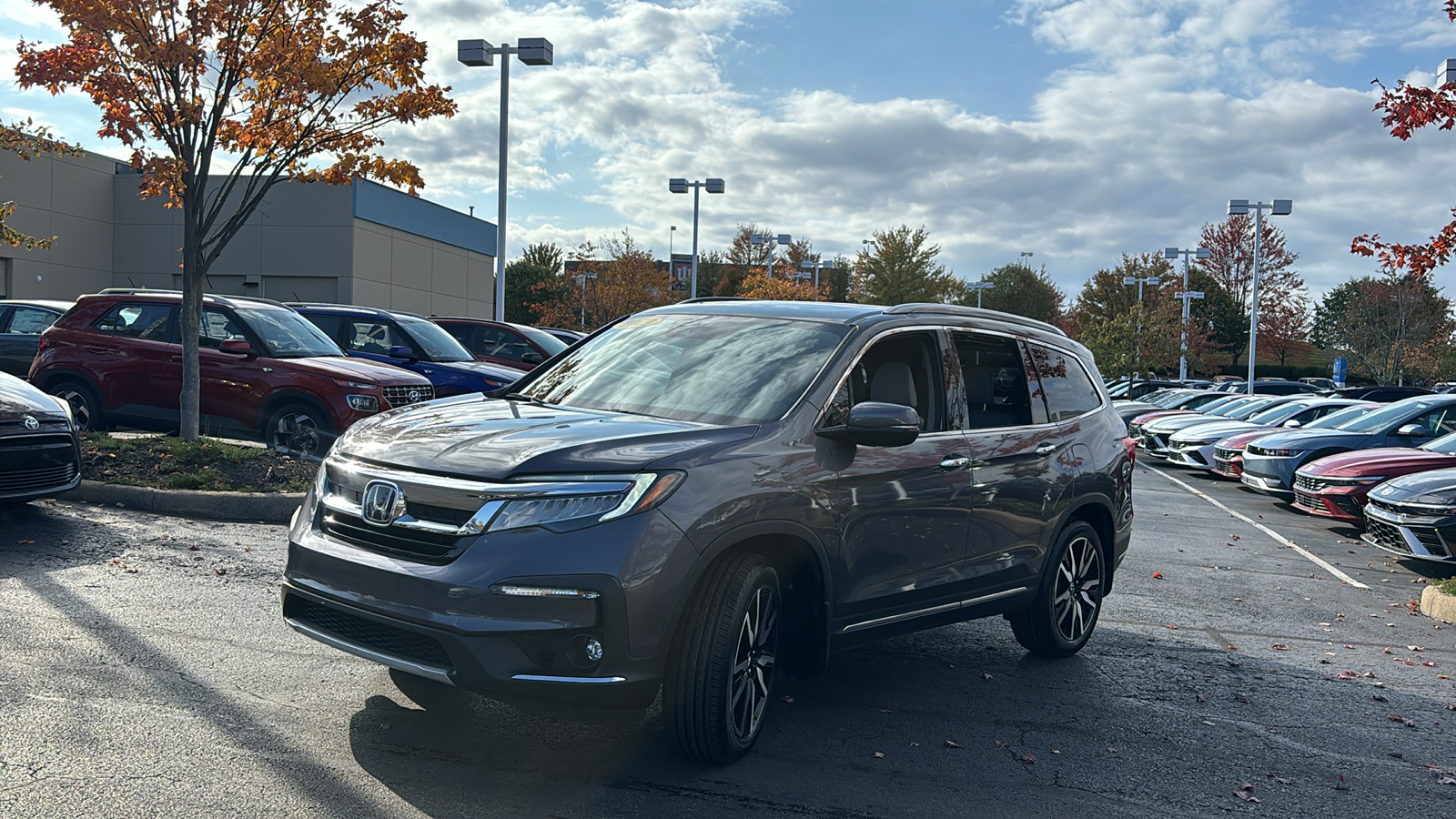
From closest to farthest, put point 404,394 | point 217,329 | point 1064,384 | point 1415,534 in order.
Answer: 1. point 1064,384
2. point 1415,534
3. point 404,394
4. point 217,329

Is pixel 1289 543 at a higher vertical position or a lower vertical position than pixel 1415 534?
lower

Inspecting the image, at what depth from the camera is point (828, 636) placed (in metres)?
4.88

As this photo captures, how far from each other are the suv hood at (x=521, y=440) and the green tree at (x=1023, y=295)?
3326 inches

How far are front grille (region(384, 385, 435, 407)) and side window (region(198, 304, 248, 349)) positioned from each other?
1708 mm

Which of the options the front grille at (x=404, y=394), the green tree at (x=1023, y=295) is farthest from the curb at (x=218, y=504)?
the green tree at (x=1023, y=295)

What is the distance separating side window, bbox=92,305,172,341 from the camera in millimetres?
12594

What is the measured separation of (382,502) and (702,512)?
1136 millimetres

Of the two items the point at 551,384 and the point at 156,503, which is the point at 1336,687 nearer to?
the point at 551,384

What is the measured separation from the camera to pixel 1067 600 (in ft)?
22.2

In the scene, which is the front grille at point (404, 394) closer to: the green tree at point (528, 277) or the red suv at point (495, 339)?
the red suv at point (495, 339)

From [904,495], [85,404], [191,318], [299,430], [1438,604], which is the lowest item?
[1438,604]

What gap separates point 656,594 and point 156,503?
6967 mm

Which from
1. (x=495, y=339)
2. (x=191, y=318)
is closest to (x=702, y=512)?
(x=191, y=318)

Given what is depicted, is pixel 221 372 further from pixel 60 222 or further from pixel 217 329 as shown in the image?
pixel 60 222
